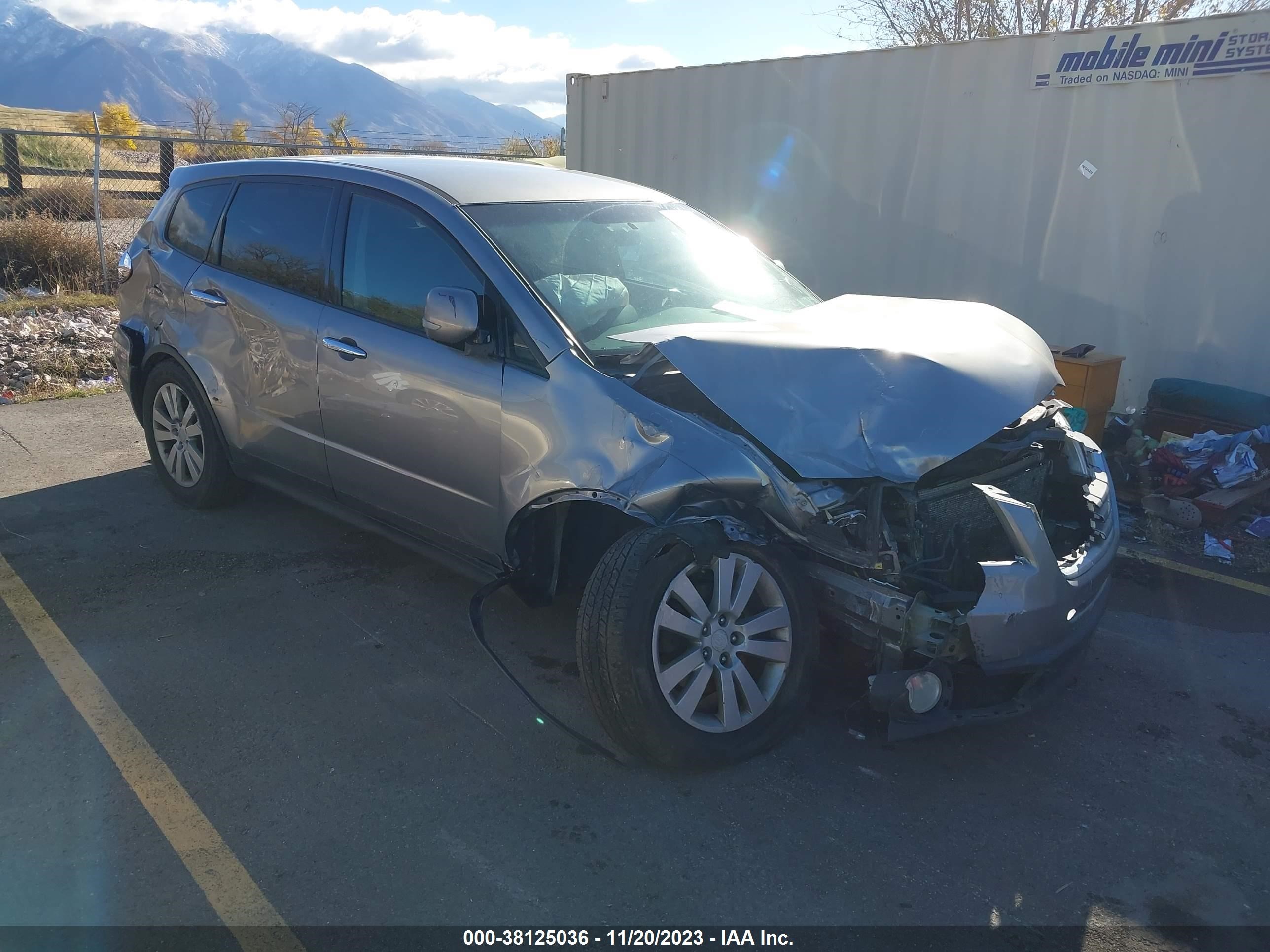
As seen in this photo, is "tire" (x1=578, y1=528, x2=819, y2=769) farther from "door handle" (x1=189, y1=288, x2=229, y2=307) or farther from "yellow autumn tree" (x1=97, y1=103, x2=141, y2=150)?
"yellow autumn tree" (x1=97, y1=103, x2=141, y2=150)

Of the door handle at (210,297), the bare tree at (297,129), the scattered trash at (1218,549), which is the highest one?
the bare tree at (297,129)

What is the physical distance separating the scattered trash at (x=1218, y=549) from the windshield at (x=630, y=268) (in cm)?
289

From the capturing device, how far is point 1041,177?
7398 millimetres

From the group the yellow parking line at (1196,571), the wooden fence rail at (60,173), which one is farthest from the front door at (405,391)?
the wooden fence rail at (60,173)

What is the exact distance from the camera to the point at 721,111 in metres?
9.12

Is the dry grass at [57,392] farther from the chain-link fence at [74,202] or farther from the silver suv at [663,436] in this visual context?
the silver suv at [663,436]

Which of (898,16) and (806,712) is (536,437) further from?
(898,16)

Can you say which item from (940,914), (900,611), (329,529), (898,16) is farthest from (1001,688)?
(898,16)

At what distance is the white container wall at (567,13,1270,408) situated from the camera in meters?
6.69

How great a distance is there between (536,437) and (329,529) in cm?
223

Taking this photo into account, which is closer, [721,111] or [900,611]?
[900,611]

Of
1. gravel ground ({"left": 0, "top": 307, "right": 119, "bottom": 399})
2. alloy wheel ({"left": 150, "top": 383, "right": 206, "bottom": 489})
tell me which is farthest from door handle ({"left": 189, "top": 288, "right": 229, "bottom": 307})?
gravel ground ({"left": 0, "top": 307, "right": 119, "bottom": 399})

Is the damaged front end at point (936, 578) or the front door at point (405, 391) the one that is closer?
the damaged front end at point (936, 578)

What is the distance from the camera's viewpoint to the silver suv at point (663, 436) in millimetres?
3104
